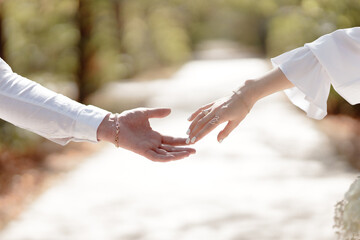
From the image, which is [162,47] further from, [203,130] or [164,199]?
[203,130]

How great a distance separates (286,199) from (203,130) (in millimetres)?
3541


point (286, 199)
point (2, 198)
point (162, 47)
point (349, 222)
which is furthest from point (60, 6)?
point (162, 47)

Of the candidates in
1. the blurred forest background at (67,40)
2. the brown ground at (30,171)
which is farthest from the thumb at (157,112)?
the blurred forest background at (67,40)

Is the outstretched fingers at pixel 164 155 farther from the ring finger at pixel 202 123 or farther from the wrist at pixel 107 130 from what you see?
the wrist at pixel 107 130

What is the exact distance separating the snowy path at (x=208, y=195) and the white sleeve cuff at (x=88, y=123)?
233 cm

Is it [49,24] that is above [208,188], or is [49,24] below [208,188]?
above

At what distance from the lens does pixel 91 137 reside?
8.92 ft

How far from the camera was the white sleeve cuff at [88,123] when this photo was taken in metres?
2.68

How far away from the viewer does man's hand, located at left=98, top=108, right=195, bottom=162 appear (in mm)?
2682

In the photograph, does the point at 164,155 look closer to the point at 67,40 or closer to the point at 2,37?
the point at 2,37

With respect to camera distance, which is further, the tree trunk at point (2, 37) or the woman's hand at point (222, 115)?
the tree trunk at point (2, 37)

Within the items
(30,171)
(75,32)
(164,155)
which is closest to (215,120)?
(164,155)

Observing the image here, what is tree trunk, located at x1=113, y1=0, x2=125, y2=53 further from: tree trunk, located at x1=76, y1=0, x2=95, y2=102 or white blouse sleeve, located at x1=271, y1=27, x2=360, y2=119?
white blouse sleeve, located at x1=271, y1=27, x2=360, y2=119

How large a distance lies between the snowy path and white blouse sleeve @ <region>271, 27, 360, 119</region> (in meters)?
2.67
